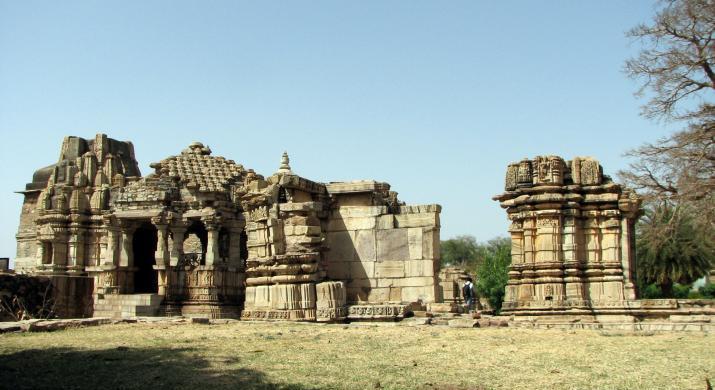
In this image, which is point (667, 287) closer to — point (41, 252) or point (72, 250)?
point (72, 250)

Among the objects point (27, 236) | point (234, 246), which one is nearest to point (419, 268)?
point (234, 246)

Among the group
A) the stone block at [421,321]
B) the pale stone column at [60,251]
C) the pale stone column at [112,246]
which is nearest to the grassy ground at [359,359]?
the stone block at [421,321]

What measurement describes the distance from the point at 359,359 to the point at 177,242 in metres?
17.5

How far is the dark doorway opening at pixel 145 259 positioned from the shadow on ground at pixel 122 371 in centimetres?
1874

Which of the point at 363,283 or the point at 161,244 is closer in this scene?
the point at 363,283

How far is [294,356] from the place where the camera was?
9.81 metres

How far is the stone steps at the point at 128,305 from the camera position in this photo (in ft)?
79.2

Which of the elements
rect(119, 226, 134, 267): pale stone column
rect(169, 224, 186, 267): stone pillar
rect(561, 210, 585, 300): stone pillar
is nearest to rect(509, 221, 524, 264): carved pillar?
rect(561, 210, 585, 300): stone pillar

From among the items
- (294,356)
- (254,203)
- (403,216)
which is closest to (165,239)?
(254,203)

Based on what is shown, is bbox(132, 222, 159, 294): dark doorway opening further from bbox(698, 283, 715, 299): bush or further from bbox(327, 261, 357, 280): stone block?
bbox(698, 283, 715, 299): bush

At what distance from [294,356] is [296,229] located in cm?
655

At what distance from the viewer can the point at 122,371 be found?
8516 millimetres

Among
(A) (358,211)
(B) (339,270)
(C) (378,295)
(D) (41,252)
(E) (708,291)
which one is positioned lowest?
(E) (708,291)

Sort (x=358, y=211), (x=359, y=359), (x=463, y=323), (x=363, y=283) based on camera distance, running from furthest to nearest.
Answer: (x=358, y=211) < (x=363, y=283) < (x=463, y=323) < (x=359, y=359)
